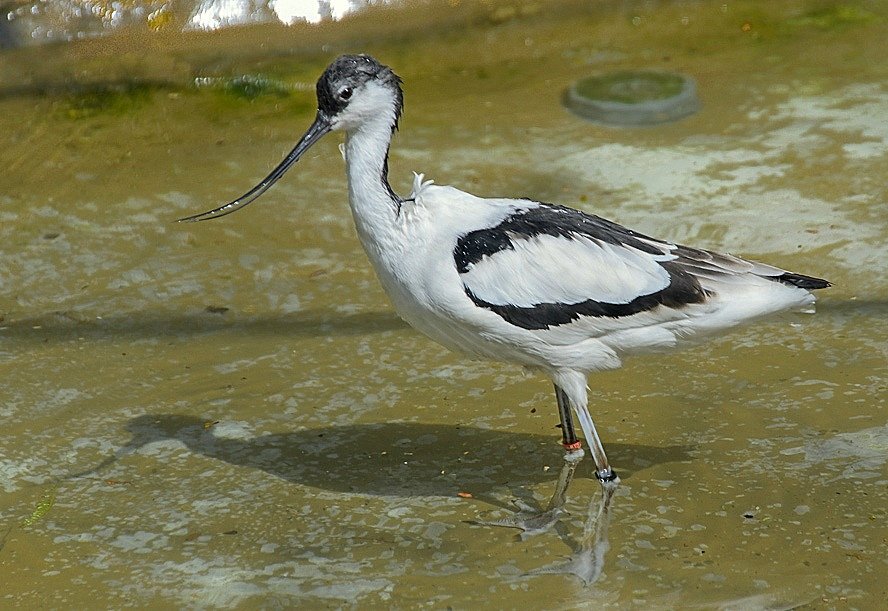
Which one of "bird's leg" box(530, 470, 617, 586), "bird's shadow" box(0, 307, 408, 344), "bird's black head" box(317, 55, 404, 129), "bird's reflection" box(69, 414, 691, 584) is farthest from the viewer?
"bird's shadow" box(0, 307, 408, 344)

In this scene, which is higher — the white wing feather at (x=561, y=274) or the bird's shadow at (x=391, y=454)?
the white wing feather at (x=561, y=274)

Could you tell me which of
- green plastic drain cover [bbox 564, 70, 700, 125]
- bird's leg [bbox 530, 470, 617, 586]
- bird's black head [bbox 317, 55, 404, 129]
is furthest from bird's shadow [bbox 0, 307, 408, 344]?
green plastic drain cover [bbox 564, 70, 700, 125]

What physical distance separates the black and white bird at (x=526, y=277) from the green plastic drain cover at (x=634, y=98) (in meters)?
3.37

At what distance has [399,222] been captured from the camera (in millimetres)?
4332

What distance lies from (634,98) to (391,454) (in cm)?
392

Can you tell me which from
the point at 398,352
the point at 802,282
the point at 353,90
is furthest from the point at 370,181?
the point at 802,282

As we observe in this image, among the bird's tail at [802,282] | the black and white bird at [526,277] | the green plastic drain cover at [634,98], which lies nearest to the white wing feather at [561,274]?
the black and white bird at [526,277]

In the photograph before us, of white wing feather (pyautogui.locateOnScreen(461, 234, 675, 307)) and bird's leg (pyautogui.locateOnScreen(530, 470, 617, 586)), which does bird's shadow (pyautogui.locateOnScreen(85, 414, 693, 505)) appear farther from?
white wing feather (pyautogui.locateOnScreen(461, 234, 675, 307))

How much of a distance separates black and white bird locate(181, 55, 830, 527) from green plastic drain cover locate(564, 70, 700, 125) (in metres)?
3.37

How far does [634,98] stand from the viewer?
787 centimetres

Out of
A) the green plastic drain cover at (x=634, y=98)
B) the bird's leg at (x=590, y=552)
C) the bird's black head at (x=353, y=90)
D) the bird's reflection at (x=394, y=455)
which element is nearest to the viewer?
the bird's leg at (x=590, y=552)

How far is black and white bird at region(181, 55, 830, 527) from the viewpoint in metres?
4.29

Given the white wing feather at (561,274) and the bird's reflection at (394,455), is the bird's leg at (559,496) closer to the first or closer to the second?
the bird's reflection at (394,455)

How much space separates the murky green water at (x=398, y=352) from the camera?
4.06 m
